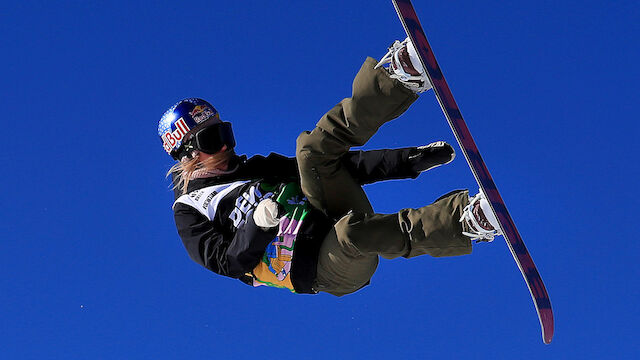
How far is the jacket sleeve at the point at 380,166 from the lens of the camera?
4.83 metres

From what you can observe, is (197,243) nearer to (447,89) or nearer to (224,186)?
(224,186)

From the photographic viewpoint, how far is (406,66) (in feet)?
12.0

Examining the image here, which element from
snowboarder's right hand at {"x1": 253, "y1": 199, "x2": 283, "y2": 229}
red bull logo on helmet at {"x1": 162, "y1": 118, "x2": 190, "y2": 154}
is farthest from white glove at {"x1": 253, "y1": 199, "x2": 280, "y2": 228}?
red bull logo on helmet at {"x1": 162, "y1": 118, "x2": 190, "y2": 154}

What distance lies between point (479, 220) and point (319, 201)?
3.50 ft

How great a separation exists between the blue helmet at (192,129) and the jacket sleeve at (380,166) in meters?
0.87

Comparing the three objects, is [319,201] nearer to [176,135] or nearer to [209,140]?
[209,140]

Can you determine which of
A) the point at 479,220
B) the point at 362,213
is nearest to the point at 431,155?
the point at 362,213

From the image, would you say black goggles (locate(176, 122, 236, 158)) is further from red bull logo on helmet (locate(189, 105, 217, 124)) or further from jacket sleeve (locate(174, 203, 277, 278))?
jacket sleeve (locate(174, 203, 277, 278))

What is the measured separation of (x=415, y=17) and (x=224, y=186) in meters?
1.74

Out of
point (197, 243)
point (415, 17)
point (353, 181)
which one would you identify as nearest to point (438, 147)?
point (353, 181)

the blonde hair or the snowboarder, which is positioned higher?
the blonde hair

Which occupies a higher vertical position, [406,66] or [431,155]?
[406,66]

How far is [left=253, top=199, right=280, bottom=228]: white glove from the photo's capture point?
423 centimetres

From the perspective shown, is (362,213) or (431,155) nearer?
(362,213)
